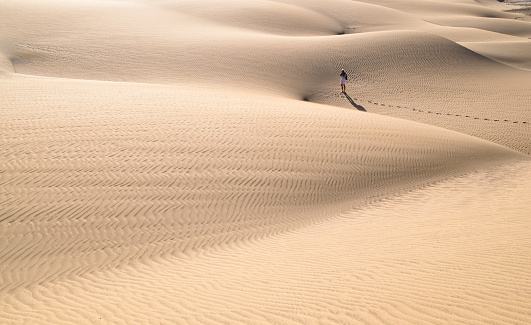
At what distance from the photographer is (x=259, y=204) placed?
9.91 meters

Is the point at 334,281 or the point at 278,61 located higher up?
the point at 278,61

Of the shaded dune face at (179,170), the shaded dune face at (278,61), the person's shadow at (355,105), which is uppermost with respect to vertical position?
the shaded dune face at (278,61)

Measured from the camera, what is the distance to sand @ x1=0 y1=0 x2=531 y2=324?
18.4 ft

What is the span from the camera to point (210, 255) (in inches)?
314

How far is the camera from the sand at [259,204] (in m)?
5.59

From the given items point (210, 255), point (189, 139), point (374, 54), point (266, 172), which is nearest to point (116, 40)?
point (374, 54)

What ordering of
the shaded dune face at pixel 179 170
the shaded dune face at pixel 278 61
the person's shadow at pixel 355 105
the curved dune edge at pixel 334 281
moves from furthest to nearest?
the shaded dune face at pixel 278 61 → the person's shadow at pixel 355 105 → the shaded dune face at pixel 179 170 → the curved dune edge at pixel 334 281

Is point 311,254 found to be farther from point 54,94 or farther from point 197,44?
point 197,44

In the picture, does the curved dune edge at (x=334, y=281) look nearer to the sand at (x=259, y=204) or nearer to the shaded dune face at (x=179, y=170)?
the sand at (x=259, y=204)

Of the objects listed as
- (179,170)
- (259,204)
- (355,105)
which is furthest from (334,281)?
(355,105)

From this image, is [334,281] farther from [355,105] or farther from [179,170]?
[355,105]

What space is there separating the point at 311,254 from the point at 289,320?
2.74m

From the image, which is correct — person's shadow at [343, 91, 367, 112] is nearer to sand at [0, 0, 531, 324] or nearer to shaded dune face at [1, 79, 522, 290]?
sand at [0, 0, 531, 324]

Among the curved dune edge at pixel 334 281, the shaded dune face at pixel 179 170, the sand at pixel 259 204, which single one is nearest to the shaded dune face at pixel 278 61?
the sand at pixel 259 204
